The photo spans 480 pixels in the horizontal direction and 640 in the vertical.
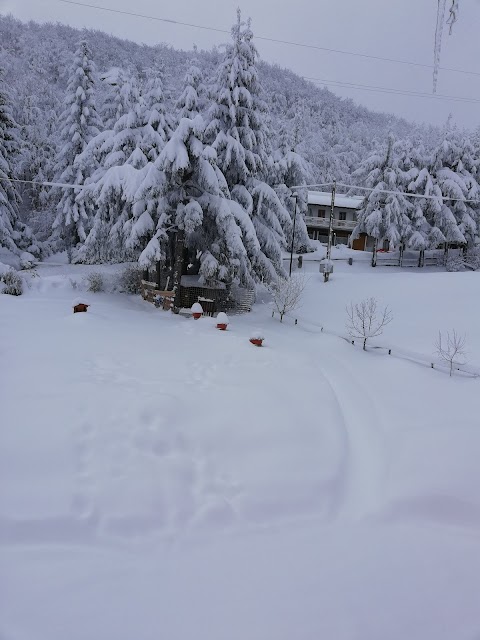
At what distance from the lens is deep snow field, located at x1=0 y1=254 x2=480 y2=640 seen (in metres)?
5.39

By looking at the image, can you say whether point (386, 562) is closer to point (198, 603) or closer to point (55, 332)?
point (198, 603)

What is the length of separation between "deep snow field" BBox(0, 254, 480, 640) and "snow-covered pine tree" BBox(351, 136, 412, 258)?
2567cm

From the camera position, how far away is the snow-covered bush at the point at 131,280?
78.6 feet

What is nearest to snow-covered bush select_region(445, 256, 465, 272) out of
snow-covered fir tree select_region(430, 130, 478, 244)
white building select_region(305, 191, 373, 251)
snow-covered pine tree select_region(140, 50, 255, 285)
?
snow-covered fir tree select_region(430, 130, 478, 244)

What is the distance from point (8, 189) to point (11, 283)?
12916 mm

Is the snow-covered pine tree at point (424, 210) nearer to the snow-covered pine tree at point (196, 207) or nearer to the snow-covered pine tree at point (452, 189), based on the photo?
the snow-covered pine tree at point (452, 189)

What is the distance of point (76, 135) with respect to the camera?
33188mm

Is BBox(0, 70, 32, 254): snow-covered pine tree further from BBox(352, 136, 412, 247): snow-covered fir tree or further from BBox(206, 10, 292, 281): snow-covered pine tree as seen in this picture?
BBox(352, 136, 412, 247): snow-covered fir tree

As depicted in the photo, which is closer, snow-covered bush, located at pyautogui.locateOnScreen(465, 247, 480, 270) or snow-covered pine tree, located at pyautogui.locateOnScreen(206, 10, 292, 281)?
snow-covered pine tree, located at pyautogui.locateOnScreen(206, 10, 292, 281)

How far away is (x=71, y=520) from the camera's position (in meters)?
6.35

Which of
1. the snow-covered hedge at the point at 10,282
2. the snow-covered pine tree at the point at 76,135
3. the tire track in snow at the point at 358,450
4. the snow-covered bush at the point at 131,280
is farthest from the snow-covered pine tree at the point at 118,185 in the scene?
the tire track in snow at the point at 358,450

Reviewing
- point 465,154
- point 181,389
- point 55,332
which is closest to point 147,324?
point 55,332

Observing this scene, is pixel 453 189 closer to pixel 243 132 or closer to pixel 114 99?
pixel 243 132

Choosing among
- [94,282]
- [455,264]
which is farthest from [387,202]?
[94,282]
